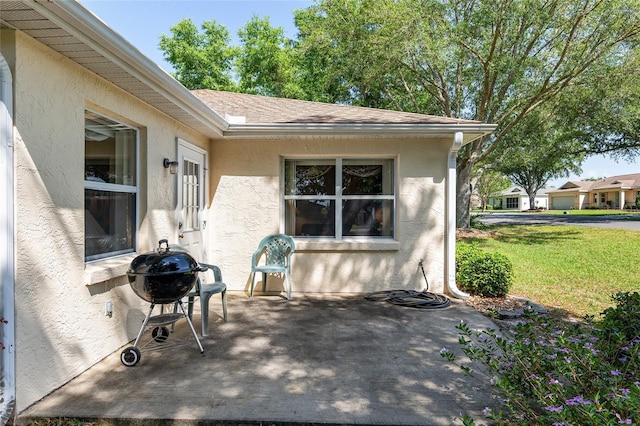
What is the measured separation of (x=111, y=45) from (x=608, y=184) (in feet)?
198

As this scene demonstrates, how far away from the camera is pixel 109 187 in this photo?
3.80 m

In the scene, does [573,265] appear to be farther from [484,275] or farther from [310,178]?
[310,178]

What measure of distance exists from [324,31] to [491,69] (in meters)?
6.17

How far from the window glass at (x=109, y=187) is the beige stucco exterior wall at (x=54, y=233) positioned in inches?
7.4

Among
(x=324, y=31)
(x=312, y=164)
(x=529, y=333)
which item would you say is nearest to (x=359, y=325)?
(x=529, y=333)

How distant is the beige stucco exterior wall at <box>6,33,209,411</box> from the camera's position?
8.71 feet

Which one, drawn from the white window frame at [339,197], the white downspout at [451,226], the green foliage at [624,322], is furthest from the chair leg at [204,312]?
the white downspout at [451,226]

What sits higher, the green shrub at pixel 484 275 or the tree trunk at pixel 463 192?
the tree trunk at pixel 463 192

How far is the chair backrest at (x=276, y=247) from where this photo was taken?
6.14 m

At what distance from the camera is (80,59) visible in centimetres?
308

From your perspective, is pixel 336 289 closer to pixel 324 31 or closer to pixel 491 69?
pixel 491 69

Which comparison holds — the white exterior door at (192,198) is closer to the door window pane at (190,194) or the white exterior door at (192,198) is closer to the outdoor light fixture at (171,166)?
the door window pane at (190,194)

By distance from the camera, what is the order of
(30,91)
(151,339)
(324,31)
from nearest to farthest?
(30,91), (151,339), (324,31)

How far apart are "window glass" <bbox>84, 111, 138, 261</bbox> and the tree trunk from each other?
39.2ft
